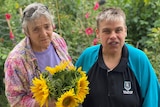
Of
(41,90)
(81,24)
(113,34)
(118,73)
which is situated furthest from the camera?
(81,24)

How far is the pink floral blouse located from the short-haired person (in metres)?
0.49

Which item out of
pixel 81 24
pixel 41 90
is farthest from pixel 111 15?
pixel 81 24

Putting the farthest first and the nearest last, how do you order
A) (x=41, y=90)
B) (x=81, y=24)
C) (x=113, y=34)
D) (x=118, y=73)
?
(x=81, y=24) < (x=118, y=73) < (x=113, y=34) < (x=41, y=90)

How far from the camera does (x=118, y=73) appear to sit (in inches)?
111

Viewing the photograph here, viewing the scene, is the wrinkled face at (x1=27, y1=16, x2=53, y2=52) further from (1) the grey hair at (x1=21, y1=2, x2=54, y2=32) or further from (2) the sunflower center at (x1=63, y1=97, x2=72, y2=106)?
(2) the sunflower center at (x1=63, y1=97, x2=72, y2=106)

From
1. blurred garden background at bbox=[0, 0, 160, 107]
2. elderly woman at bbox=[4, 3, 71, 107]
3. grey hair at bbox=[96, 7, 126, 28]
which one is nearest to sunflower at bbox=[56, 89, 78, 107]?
elderly woman at bbox=[4, 3, 71, 107]

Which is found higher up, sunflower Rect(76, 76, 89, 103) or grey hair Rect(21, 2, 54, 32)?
grey hair Rect(21, 2, 54, 32)

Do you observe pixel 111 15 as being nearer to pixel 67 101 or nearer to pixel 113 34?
A: pixel 113 34

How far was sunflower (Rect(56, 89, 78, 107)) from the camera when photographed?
2.40m

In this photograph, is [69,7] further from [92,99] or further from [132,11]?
[92,99]

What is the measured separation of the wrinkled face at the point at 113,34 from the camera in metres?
2.72

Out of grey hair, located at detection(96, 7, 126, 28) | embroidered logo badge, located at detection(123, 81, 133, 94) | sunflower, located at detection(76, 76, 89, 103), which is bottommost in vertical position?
embroidered logo badge, located at detection(123, 81, 133, 94)

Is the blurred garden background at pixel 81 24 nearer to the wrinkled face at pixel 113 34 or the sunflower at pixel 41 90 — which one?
the wrinkled face at pixel 113 34

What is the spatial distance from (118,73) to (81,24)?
6.82 ft
